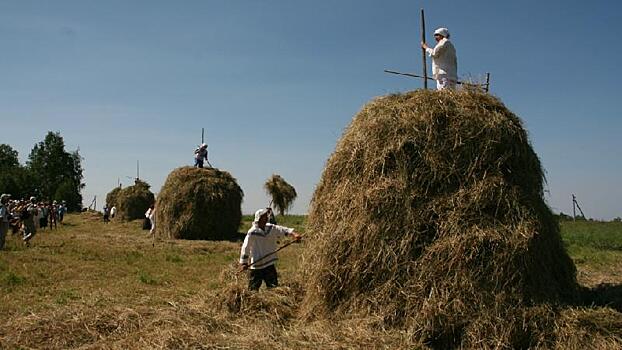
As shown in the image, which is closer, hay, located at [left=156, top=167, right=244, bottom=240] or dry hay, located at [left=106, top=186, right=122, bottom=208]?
hay, located at [left=156, top=167, right=244, bottom=240]

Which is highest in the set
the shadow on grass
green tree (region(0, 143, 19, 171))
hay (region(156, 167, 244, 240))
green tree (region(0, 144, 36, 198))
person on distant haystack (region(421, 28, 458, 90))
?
green tree (region(0, 143, 19, 171))

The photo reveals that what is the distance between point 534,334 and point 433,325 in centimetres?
106

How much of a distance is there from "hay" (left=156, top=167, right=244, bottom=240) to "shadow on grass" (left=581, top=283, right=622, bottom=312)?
1618 cm

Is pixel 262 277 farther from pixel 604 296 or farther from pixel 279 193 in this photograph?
pixel 279 193

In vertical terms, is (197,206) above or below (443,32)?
below

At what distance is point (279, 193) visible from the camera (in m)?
42.6

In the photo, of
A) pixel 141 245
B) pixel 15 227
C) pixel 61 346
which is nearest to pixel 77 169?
pixel 15 227

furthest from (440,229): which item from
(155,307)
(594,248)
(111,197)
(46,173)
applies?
(46,173)

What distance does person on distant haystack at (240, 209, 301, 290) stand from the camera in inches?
357

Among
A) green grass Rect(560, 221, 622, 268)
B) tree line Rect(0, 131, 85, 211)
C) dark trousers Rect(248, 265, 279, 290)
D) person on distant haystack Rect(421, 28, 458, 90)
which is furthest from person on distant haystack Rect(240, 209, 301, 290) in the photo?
tree line Rect(0, 131, 85, 211)

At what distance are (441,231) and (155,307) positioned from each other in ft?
14.3

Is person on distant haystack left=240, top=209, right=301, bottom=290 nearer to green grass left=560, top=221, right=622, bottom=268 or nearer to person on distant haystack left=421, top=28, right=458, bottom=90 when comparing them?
person on distant haystack left=421, top=28, right=458, bottom=90

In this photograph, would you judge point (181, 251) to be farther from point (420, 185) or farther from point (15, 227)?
point (420, 185)

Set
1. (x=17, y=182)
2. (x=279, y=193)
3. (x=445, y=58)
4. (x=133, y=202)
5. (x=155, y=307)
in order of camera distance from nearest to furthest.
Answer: (x=155, y=307), (x=445, y=58), (x=133, y=202), (x=279, y=193), (x=17, y=182)
